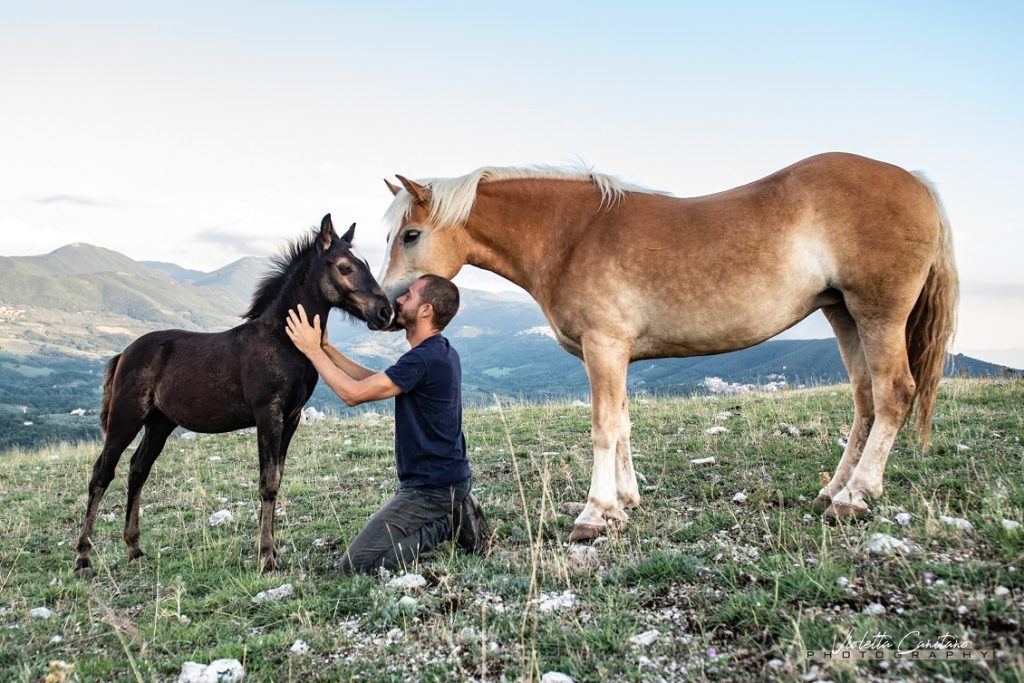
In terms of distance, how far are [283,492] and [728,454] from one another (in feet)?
18.6

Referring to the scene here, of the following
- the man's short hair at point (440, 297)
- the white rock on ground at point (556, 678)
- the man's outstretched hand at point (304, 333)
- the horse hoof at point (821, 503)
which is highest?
the man's short hair at point (440, 297)

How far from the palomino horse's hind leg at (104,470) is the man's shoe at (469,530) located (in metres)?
3.22

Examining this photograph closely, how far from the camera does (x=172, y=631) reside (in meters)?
4.28

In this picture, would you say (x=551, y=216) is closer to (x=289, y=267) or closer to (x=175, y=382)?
(x=289, y=267)

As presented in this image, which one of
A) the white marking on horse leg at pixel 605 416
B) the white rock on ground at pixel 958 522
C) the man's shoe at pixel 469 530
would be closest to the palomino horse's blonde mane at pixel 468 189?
the white marking on horse leg at pixel 605 416

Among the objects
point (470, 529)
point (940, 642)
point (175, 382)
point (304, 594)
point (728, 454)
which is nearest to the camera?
point (940, 642)

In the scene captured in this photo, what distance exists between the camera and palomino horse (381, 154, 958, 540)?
5586 mm

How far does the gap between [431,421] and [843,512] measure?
11.3 ft

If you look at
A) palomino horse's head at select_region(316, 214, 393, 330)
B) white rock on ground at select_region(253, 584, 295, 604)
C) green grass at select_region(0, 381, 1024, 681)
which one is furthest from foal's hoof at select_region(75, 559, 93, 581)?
palomino horse's head at select_region(316, 214, 393, 330)

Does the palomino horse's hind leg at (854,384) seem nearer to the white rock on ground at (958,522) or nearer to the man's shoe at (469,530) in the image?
the white rock on ground at (958,522)

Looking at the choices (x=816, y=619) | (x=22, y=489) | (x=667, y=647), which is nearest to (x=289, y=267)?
(x=667, y=647)

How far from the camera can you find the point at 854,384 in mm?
6414

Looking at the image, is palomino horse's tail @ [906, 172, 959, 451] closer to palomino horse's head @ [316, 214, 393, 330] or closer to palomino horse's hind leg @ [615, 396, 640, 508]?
palomino horse's hind leg @ [615, 396, 640, 508]

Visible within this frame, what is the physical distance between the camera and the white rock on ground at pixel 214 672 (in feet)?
11.6
